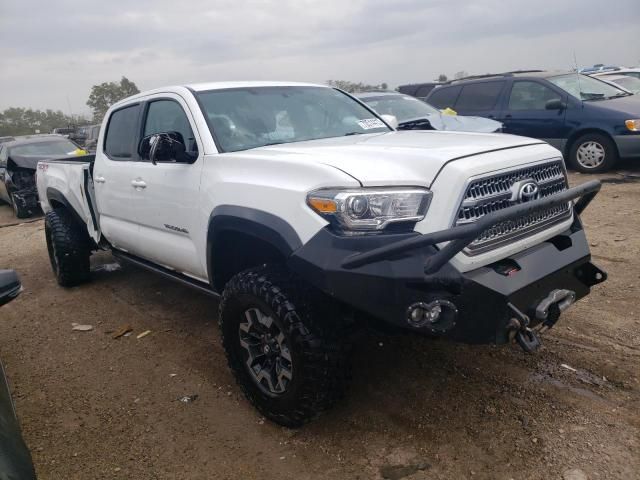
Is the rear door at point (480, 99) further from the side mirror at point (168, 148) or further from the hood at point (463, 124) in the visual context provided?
the side mirror at point (168, 148)

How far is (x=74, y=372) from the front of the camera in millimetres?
3803

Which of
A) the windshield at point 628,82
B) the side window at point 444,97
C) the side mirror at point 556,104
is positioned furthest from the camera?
the windshield at point 628,82

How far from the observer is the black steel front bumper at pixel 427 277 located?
2246 mm

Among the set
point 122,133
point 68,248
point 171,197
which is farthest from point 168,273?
point 68,248

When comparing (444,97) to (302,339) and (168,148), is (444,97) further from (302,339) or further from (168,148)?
(302,339)

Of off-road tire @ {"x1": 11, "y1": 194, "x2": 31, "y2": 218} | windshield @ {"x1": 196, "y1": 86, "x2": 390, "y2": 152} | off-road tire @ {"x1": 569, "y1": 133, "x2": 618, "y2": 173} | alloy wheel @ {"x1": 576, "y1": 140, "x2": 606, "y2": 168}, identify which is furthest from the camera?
off-road tire @ {"x1": 11, "y1": 194, "x2": 31, "y2": 218}

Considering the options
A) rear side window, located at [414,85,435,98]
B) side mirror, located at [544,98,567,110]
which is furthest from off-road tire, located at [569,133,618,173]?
rear side window, located at [414,85,435,98]

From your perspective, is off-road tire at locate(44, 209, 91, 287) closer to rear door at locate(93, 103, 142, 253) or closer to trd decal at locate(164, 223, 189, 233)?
rear door at locate(93, 103, 142, 253)

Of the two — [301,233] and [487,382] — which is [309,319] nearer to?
[301,233]

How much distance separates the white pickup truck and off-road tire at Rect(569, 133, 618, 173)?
6.42 meters

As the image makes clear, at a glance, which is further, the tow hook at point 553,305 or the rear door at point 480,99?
the rear door at point 480,99

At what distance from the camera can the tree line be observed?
1986 inches

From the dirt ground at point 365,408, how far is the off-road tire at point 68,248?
42.9 inches

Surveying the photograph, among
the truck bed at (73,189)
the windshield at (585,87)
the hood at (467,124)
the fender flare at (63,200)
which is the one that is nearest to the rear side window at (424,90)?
the windshield at (585,87)
